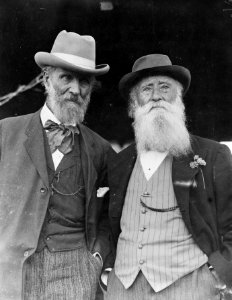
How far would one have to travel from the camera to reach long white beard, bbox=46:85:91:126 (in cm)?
359

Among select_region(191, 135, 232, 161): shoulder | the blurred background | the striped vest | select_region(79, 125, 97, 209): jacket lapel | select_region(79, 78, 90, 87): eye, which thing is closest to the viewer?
the striped vest

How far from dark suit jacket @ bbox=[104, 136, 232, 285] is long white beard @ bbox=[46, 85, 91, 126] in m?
0.63

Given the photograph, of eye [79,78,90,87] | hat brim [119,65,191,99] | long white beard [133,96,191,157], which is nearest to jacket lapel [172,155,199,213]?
long white beard [133,96,191,157]

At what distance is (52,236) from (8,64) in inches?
86.7

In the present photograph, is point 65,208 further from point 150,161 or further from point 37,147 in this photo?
point 150,161

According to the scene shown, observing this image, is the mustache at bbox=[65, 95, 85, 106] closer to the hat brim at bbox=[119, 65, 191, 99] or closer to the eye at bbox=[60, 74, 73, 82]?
the eye at bbox=[60, 74, 73, 82]

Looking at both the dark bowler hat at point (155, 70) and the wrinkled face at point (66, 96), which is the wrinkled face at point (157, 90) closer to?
the dark bowler hat at point (155, 70)

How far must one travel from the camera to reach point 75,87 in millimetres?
3584

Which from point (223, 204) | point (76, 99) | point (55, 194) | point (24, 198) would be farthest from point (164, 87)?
point (24, 198)

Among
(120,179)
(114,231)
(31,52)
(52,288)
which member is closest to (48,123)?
(120,179)

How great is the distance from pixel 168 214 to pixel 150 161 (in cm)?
45

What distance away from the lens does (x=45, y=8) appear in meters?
4.69

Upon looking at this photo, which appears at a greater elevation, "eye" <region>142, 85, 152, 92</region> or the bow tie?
"eye" <region>142, 85, 152, 92</region>

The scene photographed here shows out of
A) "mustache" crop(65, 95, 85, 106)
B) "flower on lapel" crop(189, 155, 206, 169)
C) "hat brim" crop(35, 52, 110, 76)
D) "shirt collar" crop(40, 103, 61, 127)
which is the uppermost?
"hat brim" crop(35, 52, 110, 76)
